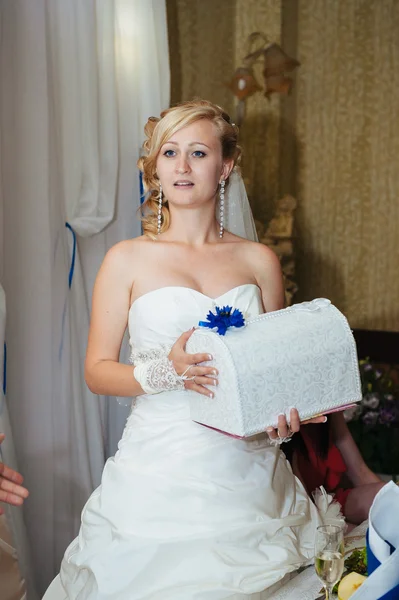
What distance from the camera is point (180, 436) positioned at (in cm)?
243

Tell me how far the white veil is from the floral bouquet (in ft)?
7.03

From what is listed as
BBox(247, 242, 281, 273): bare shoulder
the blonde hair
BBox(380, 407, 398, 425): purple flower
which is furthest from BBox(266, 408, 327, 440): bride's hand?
BBox(380, 407, 398, 425): purple flower

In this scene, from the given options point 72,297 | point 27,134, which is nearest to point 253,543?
point 72,297

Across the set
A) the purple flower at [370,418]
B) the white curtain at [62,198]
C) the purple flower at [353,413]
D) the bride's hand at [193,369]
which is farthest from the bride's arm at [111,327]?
the purple flower at [370,418]

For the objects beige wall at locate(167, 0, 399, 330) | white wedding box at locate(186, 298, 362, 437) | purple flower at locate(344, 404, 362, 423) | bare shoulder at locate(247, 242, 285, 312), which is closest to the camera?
white wedding box at locate(186, 298, 362, 437)

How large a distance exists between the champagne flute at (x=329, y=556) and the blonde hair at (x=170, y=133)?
1.34 metres

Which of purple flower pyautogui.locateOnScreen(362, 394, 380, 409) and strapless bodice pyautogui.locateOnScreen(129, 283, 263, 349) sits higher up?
strapless bodice pyautogui.locateOnScreen(129, 283, 263, 349)

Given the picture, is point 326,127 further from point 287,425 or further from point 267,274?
point 287,425

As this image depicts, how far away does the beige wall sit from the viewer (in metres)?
5.83

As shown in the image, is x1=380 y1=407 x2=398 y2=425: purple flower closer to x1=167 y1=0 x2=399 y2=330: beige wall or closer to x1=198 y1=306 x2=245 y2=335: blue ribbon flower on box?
x1=167 y1=0 x2=399 y2=330: beige wall

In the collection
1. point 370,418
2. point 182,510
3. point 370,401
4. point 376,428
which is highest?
point 182,510

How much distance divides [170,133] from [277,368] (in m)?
0.95

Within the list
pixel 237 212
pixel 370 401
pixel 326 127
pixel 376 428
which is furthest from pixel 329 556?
pixel 326 127

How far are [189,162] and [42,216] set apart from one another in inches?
35.9
